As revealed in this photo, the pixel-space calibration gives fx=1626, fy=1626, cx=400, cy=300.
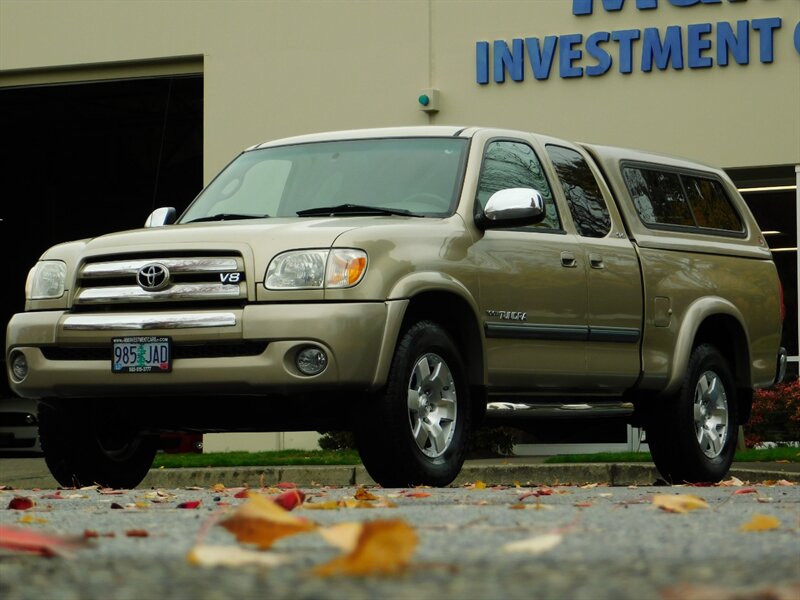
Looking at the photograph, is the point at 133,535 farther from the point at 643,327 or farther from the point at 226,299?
the point at 643,327

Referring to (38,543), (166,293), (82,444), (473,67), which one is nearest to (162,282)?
(166,293)

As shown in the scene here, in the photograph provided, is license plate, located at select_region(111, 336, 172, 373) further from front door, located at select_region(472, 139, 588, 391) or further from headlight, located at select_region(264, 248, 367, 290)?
front door, located at select_region(472, 139, 588, 391)

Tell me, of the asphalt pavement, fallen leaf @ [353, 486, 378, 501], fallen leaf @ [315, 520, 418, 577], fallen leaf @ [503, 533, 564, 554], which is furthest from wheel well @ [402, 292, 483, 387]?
fallen leaf @ [315, 520, 418, 577]

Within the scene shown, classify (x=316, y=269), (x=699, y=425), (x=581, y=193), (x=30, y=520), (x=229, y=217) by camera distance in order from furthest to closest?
(x=699, y=425) < (x=581, y=193) < (x=229, y=217) < (x=316, y=269) < (x=30, y=520)

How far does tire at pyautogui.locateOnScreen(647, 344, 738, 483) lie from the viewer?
923cm

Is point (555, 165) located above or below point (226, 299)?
above

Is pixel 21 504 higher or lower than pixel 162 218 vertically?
lower

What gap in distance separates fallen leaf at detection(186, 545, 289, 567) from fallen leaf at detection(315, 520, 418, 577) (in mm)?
162

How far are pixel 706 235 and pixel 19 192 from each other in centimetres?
2288

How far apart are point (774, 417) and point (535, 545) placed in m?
12.3

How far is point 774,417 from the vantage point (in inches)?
610

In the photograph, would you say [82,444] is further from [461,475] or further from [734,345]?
[461,475]

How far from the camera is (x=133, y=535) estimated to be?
411 cm

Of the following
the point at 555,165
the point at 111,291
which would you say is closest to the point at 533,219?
the point at 555,165
